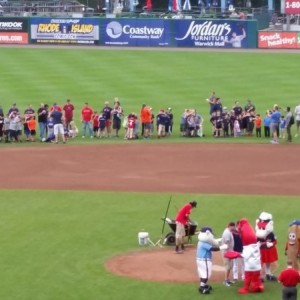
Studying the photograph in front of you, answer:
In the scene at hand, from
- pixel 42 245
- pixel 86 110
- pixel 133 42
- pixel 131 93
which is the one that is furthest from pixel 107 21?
pixel 42 245

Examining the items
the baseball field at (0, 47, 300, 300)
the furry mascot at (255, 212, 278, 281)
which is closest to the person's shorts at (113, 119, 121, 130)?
the baseball field at (0, 47, 300, 300)

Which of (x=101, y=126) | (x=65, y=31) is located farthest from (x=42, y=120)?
(x=65, y=31)

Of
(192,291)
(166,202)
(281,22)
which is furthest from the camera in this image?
(281,22)

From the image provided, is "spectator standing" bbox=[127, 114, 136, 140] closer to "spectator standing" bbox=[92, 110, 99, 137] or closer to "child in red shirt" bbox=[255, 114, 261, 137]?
"spectator standing" bbox=[92, 110, 99, 137]

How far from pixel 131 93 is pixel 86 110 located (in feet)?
33.5

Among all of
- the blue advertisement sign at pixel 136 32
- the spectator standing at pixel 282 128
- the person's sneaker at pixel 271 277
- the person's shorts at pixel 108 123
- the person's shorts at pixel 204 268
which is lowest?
the person's sneaker at pixel 271 277

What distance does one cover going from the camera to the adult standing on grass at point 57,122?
37469mm

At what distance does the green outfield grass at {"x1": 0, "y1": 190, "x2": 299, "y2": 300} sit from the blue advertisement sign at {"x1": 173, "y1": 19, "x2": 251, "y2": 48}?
36513 millimetres

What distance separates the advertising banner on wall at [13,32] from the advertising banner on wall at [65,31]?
515 millimetres

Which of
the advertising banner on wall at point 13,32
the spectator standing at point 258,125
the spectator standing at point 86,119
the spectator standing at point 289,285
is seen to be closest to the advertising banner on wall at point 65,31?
the advertising banner on wall at point 13,32

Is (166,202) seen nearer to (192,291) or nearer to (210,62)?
(192,291)

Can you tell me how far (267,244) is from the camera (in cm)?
2091

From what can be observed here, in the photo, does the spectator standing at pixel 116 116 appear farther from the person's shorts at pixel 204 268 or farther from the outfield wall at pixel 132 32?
the outfield wall at pixel 132 32

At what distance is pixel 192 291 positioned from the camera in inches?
800
